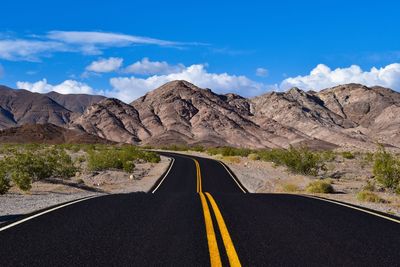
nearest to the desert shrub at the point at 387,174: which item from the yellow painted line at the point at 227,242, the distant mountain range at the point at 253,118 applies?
the yellow painted line at the point at 227,242

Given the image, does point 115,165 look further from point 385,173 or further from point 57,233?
point 57,233

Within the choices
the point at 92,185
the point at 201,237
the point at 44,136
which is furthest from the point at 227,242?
the point at 44,136

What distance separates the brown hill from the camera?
132 m

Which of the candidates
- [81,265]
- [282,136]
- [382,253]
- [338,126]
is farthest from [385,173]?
[338,126]

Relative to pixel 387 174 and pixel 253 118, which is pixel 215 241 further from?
pixel 253 118

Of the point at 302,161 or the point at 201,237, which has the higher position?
the point at 302,161

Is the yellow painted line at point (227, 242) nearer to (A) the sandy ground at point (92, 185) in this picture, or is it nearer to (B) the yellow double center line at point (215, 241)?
(B) the yellow double center line at point (215, 241)

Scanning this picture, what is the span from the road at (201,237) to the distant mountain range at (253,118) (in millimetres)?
116318

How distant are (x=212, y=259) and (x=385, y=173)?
26.2 meters

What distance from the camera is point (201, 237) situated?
7.37m

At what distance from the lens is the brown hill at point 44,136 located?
132 metres

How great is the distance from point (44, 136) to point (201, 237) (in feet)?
448

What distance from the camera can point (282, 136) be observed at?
13912cm

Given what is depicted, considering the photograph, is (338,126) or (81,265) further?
(338,126)
